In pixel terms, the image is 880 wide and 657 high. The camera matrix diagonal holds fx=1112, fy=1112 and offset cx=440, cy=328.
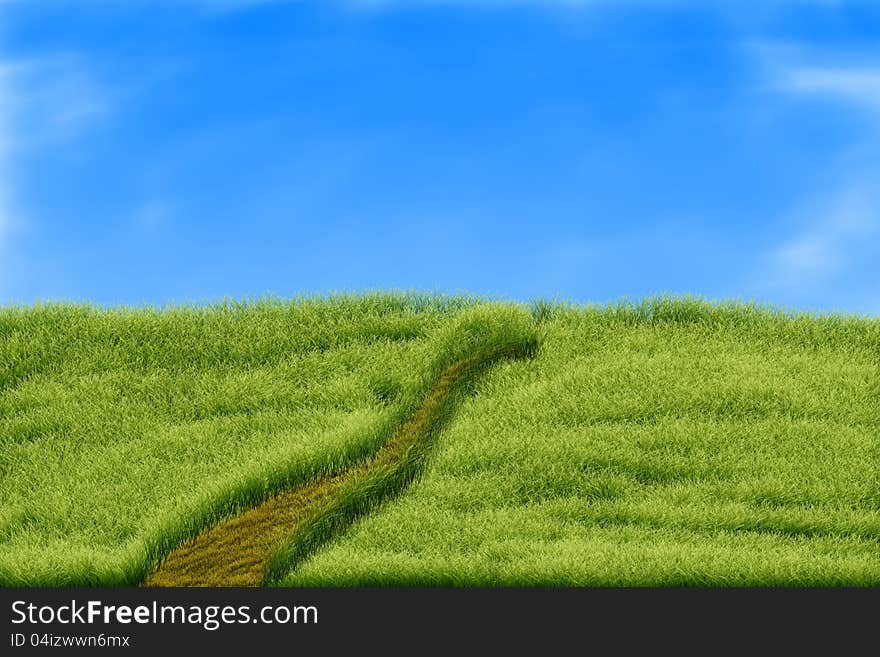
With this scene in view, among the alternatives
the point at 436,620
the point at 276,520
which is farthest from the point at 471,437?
the point at 436,620

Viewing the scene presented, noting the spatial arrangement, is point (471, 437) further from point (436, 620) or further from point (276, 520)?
point (436, 620)

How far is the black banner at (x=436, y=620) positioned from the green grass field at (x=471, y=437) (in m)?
0.30

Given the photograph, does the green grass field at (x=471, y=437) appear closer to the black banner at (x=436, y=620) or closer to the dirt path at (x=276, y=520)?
the dirt path at (x=276, y=520)

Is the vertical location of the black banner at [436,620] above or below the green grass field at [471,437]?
below

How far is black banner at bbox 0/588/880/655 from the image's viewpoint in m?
5.11

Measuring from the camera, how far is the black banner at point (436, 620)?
5.11 meters

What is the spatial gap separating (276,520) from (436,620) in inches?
59.2

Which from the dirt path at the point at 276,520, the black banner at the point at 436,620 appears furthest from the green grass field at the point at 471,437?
the black banner at the point at 436,620

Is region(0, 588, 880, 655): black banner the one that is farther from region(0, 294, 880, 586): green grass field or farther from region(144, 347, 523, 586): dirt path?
region(144, 347, 523, 586): dirt path

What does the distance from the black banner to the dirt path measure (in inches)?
20.0

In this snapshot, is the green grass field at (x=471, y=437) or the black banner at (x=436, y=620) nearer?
the black banner at (x=436, y=620)

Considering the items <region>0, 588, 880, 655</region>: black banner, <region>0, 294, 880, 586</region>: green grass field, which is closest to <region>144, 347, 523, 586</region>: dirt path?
<region>0, 294, 880, 586</region>: green grass field

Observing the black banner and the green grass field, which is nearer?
the black banner

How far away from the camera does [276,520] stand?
6.39 meters
